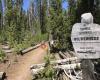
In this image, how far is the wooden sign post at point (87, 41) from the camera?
5.79 m

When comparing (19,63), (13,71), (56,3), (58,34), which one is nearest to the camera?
(13,71)

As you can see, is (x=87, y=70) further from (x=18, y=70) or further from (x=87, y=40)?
(x=18, y=70)

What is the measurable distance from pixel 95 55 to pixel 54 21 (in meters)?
18.1

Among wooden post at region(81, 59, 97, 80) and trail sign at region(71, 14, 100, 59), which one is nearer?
trail sign at region(71, 14, 100, 59)

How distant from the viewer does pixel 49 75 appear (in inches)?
491

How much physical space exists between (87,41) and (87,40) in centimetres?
2

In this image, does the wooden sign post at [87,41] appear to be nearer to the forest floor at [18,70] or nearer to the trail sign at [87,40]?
the trail sign at [87,40]

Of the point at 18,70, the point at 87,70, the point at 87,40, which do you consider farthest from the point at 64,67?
the point at 87,40

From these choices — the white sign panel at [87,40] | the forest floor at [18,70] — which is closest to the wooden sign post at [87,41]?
the white sign panel at [87,40]

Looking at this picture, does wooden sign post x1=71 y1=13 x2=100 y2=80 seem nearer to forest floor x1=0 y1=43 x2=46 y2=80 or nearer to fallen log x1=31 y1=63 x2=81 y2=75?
fallen log x1=31 y1=63 x2=81 y2=75

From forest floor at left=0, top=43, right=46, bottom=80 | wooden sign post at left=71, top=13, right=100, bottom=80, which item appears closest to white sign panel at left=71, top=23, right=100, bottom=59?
wooden sign post at left=71, top=13, right=100, bottom=80

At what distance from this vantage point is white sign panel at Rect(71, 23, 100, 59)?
19.0 feet

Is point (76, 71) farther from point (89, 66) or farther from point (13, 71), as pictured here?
point (89, 66)

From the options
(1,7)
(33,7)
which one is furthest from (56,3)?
(33,7)
